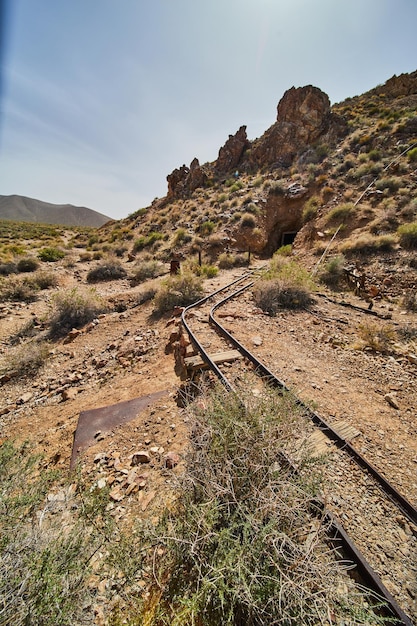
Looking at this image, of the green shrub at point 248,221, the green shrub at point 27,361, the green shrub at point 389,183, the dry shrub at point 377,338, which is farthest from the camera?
the green shrub at point 248,221

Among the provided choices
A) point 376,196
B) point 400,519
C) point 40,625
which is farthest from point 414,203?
point 40,625

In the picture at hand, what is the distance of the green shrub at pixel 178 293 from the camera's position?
789 centimetres

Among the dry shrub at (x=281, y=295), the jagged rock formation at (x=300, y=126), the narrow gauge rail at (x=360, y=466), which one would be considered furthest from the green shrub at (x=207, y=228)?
the narrow gauge rail at (x=360, y=466)

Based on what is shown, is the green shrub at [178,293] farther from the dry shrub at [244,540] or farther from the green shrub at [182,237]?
the green shrub at [182,237]

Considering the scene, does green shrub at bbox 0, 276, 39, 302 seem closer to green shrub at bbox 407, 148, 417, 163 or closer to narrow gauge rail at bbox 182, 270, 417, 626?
narrow gauge rail at bbox 182, 270, 417, 626

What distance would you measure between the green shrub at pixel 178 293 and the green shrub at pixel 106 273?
6.35 metres

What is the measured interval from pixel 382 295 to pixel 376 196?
7.97 meters

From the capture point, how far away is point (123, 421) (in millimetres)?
3848

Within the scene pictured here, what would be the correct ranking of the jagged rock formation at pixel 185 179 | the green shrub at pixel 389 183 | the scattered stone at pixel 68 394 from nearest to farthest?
the scattered stone at pixel 68 394
the green shrub at pixel 389 183
the jagged rock formation at pixel 185 179

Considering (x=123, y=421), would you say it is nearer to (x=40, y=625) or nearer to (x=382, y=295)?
(x=40, y=625)

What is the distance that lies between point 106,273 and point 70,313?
5.74 metres

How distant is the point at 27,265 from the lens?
13.4m

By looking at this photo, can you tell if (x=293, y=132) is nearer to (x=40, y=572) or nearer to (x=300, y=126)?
(x=300, y=126)

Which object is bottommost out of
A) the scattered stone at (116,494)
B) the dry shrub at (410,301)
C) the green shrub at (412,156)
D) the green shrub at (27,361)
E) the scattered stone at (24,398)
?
the scattered stone at (24,398)
